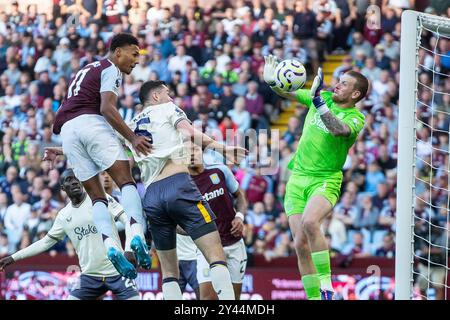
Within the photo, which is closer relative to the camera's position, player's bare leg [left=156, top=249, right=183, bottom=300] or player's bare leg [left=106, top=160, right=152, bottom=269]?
player's bare leg [left=106, top=160, right=152, bottom=269]

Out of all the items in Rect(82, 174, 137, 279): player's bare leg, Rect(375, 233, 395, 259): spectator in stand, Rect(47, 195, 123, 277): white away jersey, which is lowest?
Rect(375, 233, 395, 259): spectator in stand

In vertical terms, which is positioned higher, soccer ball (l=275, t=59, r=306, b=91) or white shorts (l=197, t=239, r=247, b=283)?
soccer ball (l=275, t=59, r=306, b=91)

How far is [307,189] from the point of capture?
11867 millimetres

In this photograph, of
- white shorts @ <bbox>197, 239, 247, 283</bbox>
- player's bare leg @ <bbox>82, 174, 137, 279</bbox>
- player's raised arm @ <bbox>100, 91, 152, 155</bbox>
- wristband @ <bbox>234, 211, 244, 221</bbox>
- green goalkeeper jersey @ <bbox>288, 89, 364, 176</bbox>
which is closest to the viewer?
player's bare leg @ <bbox>82, 174, 137, 279</bbox>

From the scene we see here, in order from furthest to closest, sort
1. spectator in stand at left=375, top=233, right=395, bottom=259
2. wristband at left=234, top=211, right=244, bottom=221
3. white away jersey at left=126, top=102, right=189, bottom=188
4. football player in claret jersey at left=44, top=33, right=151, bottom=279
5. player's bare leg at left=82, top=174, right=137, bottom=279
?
spectator in stand at left=375, top=233, right=395, bottom=259 → wristband at left=234, top=211, right=244, bottom=221 → white away jersey at left=126, top=102, right=189, bottom=188 → football player in claret jersey at left=44, top=33, right=151, bottom=279 → player's bare leg at left=82, top=174, right=137, bottom=279

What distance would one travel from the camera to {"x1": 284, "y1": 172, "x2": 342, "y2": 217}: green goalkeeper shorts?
38.6ft

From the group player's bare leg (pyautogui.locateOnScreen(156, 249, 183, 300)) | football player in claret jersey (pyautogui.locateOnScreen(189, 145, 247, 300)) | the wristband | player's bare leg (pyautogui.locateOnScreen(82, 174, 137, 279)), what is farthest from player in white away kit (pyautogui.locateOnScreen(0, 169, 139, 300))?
player's bare leg (pyautogui.locateOnScreen(82, 174, 137, 279))

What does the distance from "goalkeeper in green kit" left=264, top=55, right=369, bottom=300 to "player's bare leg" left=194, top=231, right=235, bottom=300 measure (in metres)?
1.08

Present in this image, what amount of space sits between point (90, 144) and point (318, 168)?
8.65ft

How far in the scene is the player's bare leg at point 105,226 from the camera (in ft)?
35.3

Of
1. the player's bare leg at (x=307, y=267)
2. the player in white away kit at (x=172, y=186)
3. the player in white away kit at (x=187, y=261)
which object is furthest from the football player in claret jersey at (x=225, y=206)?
the player in white away kit at (x=172, y=186)

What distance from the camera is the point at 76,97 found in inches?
443

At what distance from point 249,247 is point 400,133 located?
8.09 m

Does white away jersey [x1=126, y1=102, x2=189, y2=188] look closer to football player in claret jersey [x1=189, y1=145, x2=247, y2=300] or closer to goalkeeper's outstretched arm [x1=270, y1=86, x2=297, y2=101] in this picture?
goalkeeper's outstretched arm [x1=270, y1=86, x2=297, y2=101]
